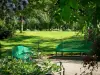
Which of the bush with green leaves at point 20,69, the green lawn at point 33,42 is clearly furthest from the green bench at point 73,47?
the bush with green leaves at point 20,69

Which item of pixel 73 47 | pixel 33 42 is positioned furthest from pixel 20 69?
pixel 33 42

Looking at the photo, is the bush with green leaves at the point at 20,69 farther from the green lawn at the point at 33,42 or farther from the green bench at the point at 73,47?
the green lawn at the point at 33,42

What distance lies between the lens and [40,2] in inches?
900

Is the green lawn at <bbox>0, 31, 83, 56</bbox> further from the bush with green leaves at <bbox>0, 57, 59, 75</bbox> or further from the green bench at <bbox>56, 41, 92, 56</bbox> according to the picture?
the bush with green leaves at <bbox>0, 57, 59, 75</bbox>

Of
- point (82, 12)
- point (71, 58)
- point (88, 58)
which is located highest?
point (82, 12)

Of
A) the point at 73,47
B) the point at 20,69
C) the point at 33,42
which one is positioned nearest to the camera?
the point at 20,69

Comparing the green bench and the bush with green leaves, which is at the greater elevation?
the bush with green leaves

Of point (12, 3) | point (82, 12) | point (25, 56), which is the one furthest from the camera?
point (12, 3)

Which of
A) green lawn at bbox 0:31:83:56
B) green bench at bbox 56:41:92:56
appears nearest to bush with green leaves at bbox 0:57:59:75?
green bench at bbox 56:41:92:56

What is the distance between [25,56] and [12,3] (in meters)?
5.04

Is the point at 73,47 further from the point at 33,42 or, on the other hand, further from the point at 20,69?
the point at 33,42

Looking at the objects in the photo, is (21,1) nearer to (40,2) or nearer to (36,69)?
(40,2)

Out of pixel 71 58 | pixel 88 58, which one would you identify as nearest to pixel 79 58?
pixel 71 58

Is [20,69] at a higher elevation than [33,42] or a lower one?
higher
